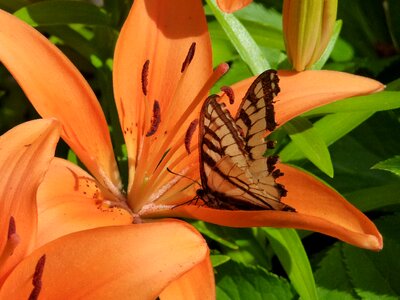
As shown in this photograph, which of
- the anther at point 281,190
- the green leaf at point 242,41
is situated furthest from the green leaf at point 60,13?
the anther at point 281,190

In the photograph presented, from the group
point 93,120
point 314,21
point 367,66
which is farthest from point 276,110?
point 367,66

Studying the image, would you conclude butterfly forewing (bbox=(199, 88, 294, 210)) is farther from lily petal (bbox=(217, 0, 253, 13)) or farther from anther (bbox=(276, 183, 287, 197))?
lily petal (bbox=(217, 0, 253, 13))

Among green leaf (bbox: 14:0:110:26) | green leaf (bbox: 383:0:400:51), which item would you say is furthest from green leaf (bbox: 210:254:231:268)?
green leaf (bbox: 383:0:400:51)

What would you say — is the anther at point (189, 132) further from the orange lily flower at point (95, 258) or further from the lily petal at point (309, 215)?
the orange lily flower at point (95, 258)

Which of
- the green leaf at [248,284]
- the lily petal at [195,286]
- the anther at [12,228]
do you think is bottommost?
the green leaf at [248,284]

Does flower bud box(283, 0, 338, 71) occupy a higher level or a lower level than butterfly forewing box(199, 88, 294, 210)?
higher

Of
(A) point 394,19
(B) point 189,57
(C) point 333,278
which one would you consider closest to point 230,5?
(B) point 189,57

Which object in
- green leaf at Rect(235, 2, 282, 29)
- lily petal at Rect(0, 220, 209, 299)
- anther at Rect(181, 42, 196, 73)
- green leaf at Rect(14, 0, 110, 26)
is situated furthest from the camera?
green leaf at Rect(235, 2, 282, 29)
